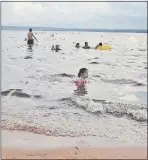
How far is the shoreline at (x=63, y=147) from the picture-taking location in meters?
4.71

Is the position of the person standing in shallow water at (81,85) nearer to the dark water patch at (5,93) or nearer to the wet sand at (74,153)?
the dark water patch at (5,93)

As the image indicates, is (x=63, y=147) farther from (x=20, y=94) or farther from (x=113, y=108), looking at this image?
(x=20, y=94)

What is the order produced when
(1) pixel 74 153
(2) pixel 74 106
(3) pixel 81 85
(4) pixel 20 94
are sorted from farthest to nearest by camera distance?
(3) pixel 81 85
(4) pixel 20 94
(2) pixel 74 106
(1) pixel 74 153

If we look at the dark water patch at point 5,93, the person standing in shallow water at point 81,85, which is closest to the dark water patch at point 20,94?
the dark water patch at point 5,93

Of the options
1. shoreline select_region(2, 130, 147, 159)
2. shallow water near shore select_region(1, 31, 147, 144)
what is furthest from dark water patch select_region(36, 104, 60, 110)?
shoreline select_region(2, 130, 147, 159)

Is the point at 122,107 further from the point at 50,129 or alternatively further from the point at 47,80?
the point at 47,80

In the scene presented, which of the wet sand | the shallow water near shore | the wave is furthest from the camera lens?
the wave

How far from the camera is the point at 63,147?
5.18 metres

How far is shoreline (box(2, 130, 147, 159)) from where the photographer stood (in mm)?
4711

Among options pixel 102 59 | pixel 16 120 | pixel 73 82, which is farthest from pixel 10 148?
pixel 102 59

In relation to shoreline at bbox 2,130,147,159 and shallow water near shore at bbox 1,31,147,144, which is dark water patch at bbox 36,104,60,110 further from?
shoreline at bbox 2,130,147,159

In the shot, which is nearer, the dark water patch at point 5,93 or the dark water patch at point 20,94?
the dark water patch at point 20,94

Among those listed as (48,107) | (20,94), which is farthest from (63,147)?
(20,94)

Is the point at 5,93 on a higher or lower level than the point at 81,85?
lower
